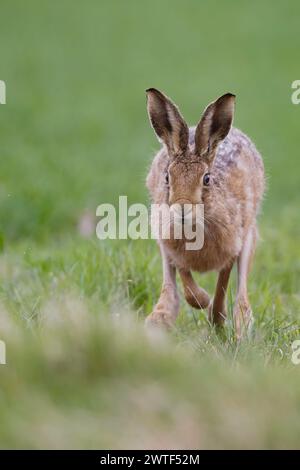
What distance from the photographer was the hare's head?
6336 millimetres

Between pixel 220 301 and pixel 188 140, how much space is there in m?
1.21

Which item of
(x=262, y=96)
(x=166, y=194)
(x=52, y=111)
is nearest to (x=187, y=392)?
(x=166, y=194)

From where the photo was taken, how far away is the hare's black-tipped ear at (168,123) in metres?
6.41

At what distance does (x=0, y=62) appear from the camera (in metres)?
24.3

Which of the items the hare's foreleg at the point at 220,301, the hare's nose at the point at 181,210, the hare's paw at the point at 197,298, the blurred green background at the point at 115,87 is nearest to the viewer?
the hare's nose at the point at 181,210

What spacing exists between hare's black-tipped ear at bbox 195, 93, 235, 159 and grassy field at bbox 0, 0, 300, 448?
1036 millimetres

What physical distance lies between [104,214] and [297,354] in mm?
5965

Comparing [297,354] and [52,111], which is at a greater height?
[52,111]

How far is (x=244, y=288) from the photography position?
23.2 feet

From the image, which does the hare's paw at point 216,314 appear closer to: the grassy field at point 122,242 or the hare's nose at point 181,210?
the grassy field at point 122,242

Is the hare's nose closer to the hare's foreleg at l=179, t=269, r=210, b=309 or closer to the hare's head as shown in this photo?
the hare's head

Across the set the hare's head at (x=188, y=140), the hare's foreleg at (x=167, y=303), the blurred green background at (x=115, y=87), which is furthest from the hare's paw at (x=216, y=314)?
the blurred green background at (x=115, y=87)

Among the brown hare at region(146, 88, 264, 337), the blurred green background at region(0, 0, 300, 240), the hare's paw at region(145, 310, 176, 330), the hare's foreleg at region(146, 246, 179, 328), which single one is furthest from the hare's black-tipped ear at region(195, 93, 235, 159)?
the blurred green background at region(0, 0, 300, 240)
